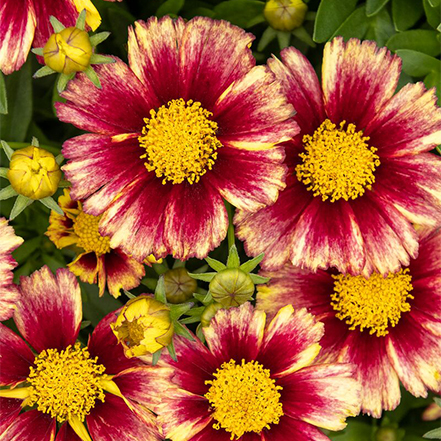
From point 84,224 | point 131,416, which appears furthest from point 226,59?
point 131,416

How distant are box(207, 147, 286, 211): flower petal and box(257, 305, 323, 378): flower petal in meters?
0.20

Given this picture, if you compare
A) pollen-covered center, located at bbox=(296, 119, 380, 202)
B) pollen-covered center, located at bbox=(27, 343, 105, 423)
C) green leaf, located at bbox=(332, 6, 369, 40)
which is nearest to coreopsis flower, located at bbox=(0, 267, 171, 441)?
pollen-covered center, located at bbox=(27, 343, 105, 423)

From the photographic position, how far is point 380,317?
4.57 feet

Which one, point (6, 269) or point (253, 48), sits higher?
point (253, 48)

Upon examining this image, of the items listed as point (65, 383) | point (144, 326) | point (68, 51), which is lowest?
point (65, 383)

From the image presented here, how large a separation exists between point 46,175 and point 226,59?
34cm

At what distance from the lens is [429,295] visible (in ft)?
4.63

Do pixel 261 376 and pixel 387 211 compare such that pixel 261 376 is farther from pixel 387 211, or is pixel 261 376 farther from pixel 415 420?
pixel 415 420

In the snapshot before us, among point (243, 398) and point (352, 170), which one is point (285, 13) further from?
point (243, 398)

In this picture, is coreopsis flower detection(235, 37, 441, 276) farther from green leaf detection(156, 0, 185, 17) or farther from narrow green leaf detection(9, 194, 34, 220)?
narrow green leaf detection(9, 194, 34, 220)

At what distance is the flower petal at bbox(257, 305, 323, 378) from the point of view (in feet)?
4.20

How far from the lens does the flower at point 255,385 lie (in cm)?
128

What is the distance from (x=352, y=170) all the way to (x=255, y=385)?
399mm

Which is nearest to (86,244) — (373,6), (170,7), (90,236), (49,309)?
(90,236)
